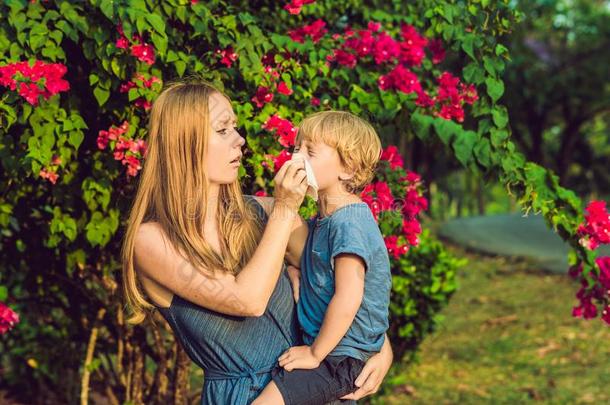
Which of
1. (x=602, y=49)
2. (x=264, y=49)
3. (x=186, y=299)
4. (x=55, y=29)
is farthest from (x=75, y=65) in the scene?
(x=602, y=49)

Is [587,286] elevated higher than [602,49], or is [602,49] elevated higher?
[602,49]

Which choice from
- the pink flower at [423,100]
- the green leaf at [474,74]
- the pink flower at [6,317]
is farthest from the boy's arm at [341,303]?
the pink flower at [6,317]

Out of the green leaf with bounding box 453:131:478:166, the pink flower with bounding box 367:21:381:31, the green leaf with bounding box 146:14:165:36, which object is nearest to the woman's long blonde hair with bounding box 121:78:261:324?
the green leaf with bounding box 146:14:165:36

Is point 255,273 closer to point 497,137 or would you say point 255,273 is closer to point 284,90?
point 284,90

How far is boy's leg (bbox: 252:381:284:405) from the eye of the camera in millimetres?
2197

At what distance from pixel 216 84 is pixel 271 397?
4.61ft

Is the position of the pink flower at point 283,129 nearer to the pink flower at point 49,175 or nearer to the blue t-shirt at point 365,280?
the pink flower at point 49,175

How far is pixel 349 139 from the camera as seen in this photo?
232cm

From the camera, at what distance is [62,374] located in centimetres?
502

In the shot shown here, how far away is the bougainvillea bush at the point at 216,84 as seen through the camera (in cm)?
325

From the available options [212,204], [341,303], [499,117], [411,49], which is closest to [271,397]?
[341,303]

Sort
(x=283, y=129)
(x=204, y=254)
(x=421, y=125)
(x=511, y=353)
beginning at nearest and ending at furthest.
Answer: (x=204, y=254)
(x=283, y=129)
(x=421, y=125)
(x=511, y=353)

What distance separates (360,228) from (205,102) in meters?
0.51

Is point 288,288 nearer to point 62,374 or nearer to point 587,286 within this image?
point 587,286
